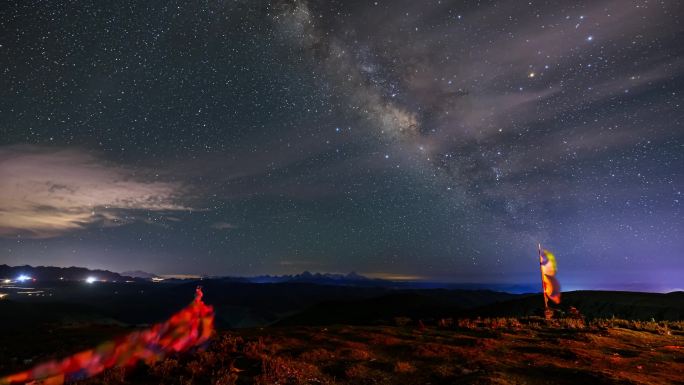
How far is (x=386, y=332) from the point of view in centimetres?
1970

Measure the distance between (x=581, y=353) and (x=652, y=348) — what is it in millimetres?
4708

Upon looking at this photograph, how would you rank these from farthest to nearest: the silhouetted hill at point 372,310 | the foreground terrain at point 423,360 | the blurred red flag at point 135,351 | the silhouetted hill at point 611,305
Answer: the silhouetted hill at point 372,310, the silhouetted hill at point 611,305, the blurred red flag at point 135,351, the foreground terrain at point 423,360

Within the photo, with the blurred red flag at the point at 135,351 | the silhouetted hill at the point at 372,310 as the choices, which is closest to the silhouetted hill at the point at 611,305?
the silhouetted hill at the point at 372,310

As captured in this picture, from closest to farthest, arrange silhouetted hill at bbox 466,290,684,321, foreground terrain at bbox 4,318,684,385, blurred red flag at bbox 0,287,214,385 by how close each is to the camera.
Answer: foreground terrain at bbox 4,318,684,385
blurred red flag at bbox 0,287,214,385
silhouetted hill at bbox 466,290,684,321

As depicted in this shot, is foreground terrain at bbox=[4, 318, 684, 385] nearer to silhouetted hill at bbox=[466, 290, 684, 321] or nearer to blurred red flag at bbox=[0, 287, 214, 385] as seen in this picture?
blurred red flag at bbox=[0, 287, 214, 385]

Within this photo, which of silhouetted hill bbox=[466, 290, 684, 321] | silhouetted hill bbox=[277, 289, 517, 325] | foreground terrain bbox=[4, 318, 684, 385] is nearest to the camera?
foreground terrain bbox=[4, 318, 684, 385]

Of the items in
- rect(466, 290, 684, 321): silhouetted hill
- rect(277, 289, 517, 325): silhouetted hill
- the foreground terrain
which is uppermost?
the foreground terrain

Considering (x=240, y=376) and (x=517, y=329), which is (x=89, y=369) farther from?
(x=517, y=329)

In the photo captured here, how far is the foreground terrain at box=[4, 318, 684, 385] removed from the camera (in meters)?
10.4

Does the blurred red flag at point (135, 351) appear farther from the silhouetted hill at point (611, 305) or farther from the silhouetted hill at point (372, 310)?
the silhouetted hill at point (372, 310)

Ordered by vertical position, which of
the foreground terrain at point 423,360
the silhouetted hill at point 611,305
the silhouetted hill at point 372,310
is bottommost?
the silhouetted hill at point 372,310

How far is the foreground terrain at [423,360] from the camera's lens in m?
10.4

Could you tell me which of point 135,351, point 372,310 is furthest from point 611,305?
point 135,351

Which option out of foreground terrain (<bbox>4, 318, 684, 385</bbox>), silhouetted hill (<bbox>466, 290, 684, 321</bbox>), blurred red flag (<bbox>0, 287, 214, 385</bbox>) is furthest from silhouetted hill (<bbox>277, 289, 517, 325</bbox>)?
blurred red flag (<bbox>0, 287, 214, 385</bbox>)
